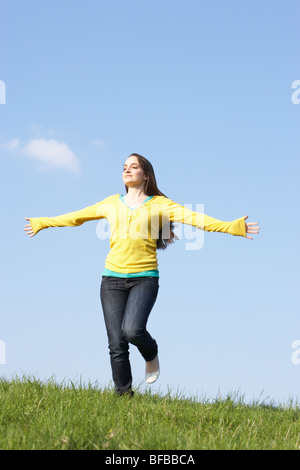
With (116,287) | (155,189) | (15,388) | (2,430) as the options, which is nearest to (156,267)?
(116,287)

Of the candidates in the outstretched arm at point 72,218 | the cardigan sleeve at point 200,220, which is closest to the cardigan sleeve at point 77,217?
the outstretched arm at point 72,218

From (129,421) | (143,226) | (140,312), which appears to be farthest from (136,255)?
(129,421)

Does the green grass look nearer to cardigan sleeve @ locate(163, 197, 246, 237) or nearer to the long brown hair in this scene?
the long brown hair

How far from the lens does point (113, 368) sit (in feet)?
18.4

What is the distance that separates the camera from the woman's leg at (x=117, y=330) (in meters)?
5.54

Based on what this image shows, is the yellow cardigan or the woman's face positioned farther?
the woman's face

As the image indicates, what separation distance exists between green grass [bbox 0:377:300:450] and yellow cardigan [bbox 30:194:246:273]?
1.35m

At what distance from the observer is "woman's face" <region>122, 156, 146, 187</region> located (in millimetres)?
5922

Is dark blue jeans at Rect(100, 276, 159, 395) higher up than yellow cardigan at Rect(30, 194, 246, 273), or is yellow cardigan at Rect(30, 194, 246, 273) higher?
yellow cardigan at Rect(30, 194, 246, 273)

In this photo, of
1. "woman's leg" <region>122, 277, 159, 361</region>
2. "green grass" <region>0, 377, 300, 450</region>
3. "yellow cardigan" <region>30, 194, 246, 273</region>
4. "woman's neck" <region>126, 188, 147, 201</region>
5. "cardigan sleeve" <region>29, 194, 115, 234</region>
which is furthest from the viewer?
"cardigan sleeve" <region>29, 194, 115, 234</region>

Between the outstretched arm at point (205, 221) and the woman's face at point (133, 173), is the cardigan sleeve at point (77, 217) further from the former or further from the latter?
the outstretched arm at point (205, 221)

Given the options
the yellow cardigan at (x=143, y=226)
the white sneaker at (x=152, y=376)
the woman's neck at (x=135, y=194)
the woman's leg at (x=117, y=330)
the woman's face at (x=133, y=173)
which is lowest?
the white sneaker at (x=152, y=376)

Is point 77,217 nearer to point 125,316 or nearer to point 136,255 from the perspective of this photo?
point 136,255

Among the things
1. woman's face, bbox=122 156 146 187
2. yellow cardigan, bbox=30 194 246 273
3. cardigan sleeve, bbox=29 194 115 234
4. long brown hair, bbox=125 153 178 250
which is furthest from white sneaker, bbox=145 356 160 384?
woman's face, bbox=122 156 146 187
